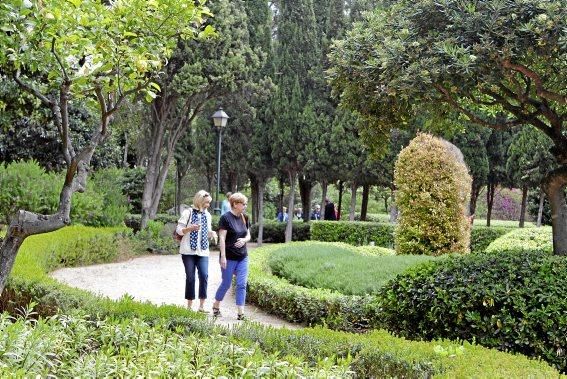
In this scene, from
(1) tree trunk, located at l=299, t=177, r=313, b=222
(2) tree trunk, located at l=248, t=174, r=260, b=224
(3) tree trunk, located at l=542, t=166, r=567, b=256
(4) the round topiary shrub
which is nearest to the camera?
(3) tree trunk, located at l=542, t=166, r=567, b=256

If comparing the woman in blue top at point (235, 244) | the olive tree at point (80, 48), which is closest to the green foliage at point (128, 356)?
the olive tree at point (80, 48)

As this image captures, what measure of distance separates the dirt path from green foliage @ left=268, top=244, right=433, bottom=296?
3.17 feet

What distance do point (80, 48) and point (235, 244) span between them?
381cm

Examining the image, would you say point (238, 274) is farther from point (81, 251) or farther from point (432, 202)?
point (81, 251)

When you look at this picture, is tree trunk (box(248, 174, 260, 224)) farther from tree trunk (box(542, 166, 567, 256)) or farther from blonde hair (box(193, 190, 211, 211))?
tree trunk (box(542, 166, 567, 256))

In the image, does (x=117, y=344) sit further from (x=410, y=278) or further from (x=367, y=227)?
(x=367, y=227)

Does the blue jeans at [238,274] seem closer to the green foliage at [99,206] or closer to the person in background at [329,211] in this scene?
the green foliage at [99,206]

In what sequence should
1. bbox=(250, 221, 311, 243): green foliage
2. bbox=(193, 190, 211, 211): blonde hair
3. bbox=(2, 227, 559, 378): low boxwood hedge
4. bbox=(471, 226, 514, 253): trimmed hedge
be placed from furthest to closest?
1. bbox=(250, 221, 311, 243): green foliage
2. bbox=(471, 226, 514, 253): trimmed hedge
3. bbox=(193, 190, 211, 211): blonde hair
4. bbox=(2, 227, 559, 378): low boxwood hedge

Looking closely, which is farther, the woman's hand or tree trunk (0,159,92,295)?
the woman's hand

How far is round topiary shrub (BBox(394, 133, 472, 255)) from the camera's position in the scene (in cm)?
1320

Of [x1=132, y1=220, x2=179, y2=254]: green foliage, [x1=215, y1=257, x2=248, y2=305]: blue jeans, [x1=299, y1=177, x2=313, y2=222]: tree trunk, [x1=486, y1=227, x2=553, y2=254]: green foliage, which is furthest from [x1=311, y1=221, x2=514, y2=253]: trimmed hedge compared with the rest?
[x1=215, y1=257, x2=248, y2=305]: blue jeans

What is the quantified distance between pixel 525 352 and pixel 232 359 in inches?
119

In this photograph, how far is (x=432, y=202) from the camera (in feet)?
43.2

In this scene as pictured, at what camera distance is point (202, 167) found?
29797 mm
